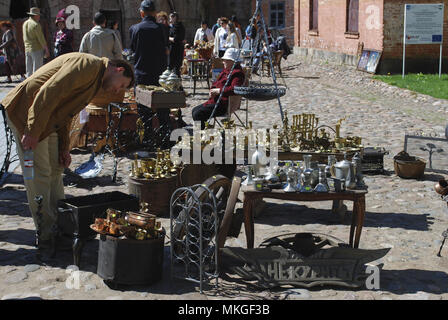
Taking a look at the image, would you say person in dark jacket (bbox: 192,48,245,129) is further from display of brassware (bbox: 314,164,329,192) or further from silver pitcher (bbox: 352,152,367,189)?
display of brassware (bbox: 314,164,329,192)

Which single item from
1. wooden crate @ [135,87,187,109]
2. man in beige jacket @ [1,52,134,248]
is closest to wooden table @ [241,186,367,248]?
man in beige jacket @ [1,52,134,248]

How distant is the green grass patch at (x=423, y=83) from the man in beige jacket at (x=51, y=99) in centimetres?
1156

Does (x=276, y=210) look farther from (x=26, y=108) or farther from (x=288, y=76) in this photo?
(x=288, y=76)

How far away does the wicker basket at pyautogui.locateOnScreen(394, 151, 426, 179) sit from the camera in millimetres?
8624

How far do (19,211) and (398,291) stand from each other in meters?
4.54

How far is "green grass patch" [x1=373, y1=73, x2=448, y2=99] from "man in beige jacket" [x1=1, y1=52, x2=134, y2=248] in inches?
455

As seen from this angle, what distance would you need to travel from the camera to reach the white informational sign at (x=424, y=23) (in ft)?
61.8

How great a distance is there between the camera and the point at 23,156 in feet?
19.0

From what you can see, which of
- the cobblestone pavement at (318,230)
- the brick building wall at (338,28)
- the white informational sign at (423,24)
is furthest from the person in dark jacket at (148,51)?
the brick building wall at (338,28)

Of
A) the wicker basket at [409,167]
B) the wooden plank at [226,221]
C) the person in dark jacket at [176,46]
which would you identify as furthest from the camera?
the person in dark jacket at [176,46]

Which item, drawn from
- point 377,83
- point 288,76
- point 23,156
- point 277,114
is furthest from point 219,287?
point 288,76

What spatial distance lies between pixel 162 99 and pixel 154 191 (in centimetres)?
282

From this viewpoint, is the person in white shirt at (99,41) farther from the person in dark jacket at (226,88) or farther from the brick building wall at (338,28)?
the brick building wall at (338,28)

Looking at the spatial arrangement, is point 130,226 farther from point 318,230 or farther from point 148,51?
point 148,51
